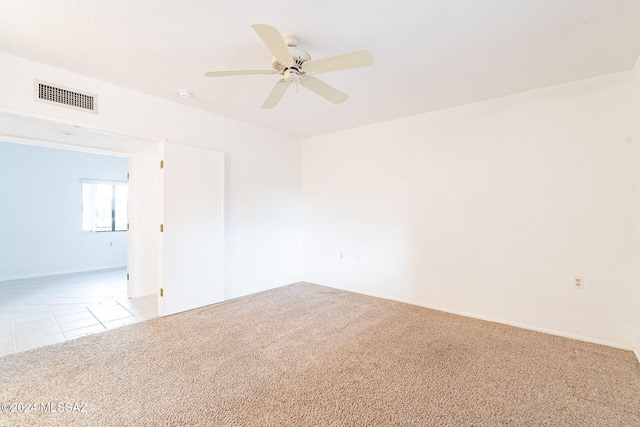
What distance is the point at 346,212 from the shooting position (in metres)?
4.46

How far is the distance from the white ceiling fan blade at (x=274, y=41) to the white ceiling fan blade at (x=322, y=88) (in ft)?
1.00

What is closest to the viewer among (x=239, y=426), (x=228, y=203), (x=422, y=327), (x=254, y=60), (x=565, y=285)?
(x=239, y=426)

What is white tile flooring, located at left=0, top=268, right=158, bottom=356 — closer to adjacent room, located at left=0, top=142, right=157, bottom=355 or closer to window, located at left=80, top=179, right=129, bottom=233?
adjacent room, located at left=0, top=142, right=157, bottom=355

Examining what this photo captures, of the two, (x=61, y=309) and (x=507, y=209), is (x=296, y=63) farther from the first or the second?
(x=61, y=309)

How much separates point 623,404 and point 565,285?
1.25 meters

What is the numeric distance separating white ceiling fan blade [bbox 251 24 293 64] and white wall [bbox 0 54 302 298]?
218 centimetres

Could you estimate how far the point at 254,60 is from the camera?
2.36 m

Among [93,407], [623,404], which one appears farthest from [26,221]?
[623,404]

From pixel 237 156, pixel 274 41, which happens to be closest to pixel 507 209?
pixel 274 41

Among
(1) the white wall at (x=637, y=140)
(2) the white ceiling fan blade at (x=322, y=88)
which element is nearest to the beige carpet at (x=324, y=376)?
(1) the white wall at (x=637, y=140)

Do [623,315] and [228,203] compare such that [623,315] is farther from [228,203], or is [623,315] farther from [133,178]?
[133,178]

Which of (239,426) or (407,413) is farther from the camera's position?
(407,413)

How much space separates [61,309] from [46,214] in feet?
10.4

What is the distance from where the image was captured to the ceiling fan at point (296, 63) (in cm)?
163
